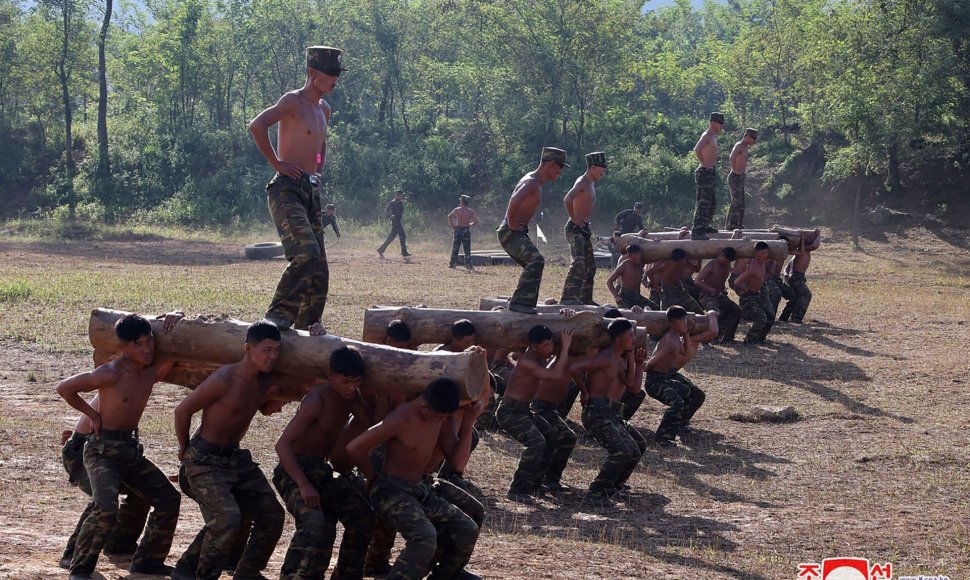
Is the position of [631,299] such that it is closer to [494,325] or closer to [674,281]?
[674,281]

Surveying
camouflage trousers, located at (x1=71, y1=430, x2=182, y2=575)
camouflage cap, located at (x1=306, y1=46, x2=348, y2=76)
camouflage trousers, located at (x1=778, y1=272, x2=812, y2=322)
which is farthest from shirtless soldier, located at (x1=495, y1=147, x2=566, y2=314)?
camouflage trousers, located at (x1=778, y1=272, x2=812, y2=322)

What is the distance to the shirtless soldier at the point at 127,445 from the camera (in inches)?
280

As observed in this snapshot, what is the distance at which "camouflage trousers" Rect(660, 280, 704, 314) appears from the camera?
17.3 meters

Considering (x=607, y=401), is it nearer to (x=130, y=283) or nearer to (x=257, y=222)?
(x=130, y=283)

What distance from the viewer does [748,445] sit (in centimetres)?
1198

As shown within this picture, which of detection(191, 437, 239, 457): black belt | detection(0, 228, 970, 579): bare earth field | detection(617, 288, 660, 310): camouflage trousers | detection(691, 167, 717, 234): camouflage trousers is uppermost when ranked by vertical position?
detection(691, 167, 717, 234): camouflage trousers

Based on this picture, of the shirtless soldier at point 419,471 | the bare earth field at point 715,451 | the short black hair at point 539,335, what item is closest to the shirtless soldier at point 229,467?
the bare earth field at point 715,451

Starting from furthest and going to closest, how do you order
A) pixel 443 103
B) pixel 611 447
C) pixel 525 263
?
pixel 443 103, pixel 525 263, pixel 611 447

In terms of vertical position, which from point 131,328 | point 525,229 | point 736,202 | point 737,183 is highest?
point 737,183

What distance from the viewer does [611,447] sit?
32.1ft

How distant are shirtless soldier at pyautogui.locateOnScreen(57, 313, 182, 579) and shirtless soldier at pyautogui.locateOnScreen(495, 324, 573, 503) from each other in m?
3.41

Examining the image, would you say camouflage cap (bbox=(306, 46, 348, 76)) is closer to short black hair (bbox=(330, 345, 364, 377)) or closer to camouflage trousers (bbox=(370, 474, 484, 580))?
short black hair (bbox=(330, 345, 364, 377))

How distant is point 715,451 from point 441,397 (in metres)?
5.58

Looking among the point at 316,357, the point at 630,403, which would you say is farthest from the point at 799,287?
the point at 316,357
